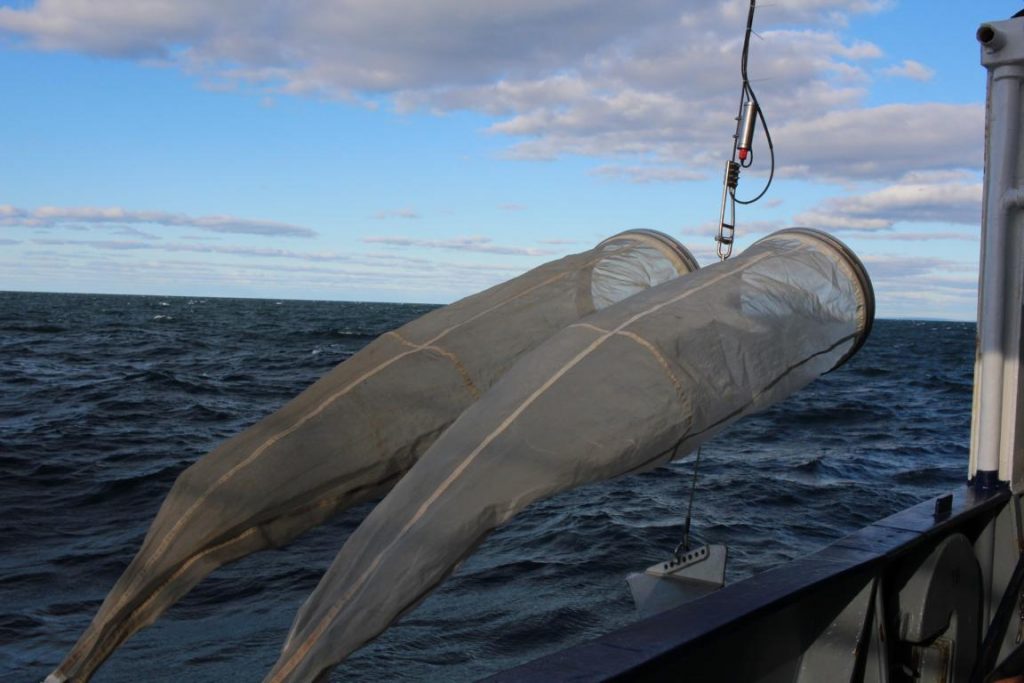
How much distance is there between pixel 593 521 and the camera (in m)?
12.2

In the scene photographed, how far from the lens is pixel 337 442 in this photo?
2.90 meters

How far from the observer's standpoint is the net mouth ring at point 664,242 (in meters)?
3.88

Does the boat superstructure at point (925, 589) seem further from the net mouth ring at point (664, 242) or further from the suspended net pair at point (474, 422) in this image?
the net mouth ring at point (664, 242)

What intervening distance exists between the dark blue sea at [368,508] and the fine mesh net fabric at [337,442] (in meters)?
4.62

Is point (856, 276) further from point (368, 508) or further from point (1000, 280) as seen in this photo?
point (368, 508)

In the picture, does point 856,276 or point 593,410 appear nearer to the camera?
point 593,410

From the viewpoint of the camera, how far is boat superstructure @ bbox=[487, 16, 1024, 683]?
2.85 m

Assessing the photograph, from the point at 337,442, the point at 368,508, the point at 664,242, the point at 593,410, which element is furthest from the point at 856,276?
the point at 368,508

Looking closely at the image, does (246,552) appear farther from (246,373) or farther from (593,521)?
(246,373)

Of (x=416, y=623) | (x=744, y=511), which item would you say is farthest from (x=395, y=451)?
(x=744, y=511)

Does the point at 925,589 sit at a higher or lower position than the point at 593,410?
lower

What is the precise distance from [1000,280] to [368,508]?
847 cm

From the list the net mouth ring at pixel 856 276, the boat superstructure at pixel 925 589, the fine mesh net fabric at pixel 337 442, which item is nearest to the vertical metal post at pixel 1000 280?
the boat superstructure at pixel 925 589

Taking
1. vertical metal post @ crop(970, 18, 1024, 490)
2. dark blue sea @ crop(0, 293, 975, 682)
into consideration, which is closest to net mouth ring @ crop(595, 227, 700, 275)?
vertical metal post @ crop(970, 18, 1024, 490)
